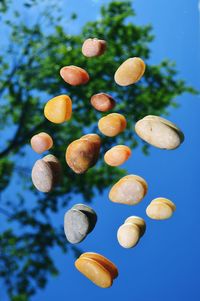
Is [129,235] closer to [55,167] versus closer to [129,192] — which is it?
[129,192]

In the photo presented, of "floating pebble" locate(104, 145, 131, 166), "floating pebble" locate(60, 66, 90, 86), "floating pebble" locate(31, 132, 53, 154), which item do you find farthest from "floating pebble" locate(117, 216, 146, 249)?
"floating pebble" locate(60, 66, 90, 86)

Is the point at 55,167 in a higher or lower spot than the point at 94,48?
lower

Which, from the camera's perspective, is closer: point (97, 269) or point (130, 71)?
point (97, 269)

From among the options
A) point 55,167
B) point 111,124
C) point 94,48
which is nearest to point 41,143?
point 55,167

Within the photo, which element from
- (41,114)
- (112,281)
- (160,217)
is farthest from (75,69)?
(112,281)

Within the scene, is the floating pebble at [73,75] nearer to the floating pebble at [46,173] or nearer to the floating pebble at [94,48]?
the floating pebble at [94,48]
